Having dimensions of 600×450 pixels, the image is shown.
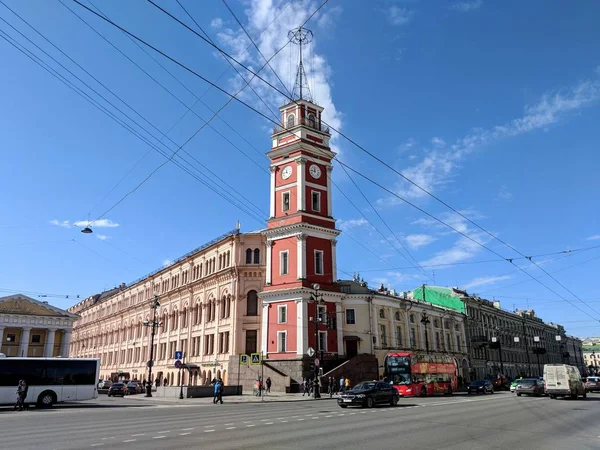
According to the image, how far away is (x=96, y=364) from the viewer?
28781 millimetres

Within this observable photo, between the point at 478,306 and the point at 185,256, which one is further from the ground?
the point at 185,256

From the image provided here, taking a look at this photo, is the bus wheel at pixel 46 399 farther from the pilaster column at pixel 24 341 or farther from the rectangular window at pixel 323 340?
the pilaster column at pixel 24 341

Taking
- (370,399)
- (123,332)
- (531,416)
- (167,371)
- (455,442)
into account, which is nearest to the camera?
(455,442)

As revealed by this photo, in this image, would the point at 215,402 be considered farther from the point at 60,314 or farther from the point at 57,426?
the point at 60,314

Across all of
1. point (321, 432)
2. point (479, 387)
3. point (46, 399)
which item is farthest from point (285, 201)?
point (321, 432)

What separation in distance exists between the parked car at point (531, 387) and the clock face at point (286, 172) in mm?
27693

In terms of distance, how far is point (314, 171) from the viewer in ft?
159

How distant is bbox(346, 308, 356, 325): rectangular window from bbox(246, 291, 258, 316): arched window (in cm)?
1012

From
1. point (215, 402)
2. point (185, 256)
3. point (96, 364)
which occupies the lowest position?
point (215, 402)

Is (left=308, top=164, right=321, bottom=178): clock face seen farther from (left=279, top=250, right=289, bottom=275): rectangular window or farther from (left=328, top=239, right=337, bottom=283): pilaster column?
(left=279, top=250, right=289, bottom=275): rectangular window

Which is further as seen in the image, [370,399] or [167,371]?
[167,371]

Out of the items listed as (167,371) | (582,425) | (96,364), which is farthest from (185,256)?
(582,425)

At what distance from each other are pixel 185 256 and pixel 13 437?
5103 cm

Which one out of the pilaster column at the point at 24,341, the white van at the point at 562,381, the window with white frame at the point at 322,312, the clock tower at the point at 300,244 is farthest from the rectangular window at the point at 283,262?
the pilaster column at the point at 24,341
